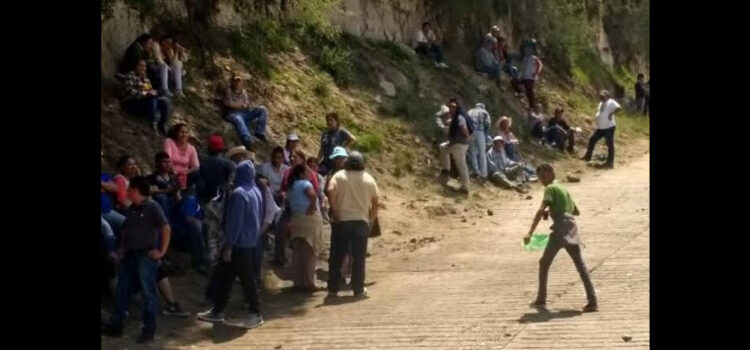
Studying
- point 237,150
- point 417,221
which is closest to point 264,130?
point 417,221

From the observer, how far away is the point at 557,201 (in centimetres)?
1384

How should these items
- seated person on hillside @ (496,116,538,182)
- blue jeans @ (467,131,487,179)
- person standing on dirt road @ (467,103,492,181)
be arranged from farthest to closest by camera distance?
seated person on hillside @ (496,116,538,182) < blue jeans @ (467,131,487,179) < person standing on dirt road @ (467,103,492,181)

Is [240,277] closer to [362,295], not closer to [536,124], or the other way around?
[362,295]

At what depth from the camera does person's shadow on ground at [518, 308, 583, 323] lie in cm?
1388

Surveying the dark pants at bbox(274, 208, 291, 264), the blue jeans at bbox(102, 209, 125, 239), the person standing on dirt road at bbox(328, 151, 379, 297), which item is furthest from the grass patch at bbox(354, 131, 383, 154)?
the blue jeans at bbox(102, 209, 125, 239)

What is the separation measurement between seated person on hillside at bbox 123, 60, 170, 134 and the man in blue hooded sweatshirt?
5025 millimetres

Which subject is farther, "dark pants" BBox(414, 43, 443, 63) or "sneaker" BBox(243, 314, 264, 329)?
"dark pants" BBox(414, 43, 443, 63)

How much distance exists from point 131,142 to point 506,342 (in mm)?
7032

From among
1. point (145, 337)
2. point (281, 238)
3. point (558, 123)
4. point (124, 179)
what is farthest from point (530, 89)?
point (145, 337)

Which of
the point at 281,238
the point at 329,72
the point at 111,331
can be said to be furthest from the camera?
the point at 329,72

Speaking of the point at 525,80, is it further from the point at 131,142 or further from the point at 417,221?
the point at 131,142

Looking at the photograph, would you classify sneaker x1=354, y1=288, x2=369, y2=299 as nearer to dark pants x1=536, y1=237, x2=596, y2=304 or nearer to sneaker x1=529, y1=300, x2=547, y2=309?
sneaker x1=529, y1=300, x2=547, y2=309

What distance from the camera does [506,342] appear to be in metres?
13.0

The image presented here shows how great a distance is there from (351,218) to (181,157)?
7.74ft
